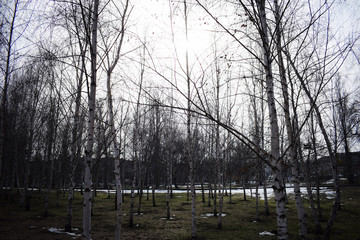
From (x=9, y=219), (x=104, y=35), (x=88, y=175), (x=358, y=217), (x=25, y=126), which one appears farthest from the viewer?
(x=25, y=126)

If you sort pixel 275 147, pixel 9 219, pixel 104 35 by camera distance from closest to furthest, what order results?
pixel 275 147, pixel 104 35, pixel 9 219

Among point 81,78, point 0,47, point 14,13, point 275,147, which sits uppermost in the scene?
point 14,13

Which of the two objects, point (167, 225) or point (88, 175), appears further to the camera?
point (167, 225)

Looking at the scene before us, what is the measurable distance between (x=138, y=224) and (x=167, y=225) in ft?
5.43

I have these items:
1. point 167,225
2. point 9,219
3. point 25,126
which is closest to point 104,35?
point 167,225

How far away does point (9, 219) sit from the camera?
1075cm

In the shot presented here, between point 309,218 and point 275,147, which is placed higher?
point 275,147

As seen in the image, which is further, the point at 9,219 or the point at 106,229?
the point at 9,219

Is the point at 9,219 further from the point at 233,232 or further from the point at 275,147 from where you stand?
the point at 275,147

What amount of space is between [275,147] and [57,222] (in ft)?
41.8

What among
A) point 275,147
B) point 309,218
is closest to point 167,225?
point 309,218

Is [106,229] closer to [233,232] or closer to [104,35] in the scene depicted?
[233,232]

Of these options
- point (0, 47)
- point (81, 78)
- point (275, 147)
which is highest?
point (0, 47)

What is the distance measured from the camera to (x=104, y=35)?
540 cm
